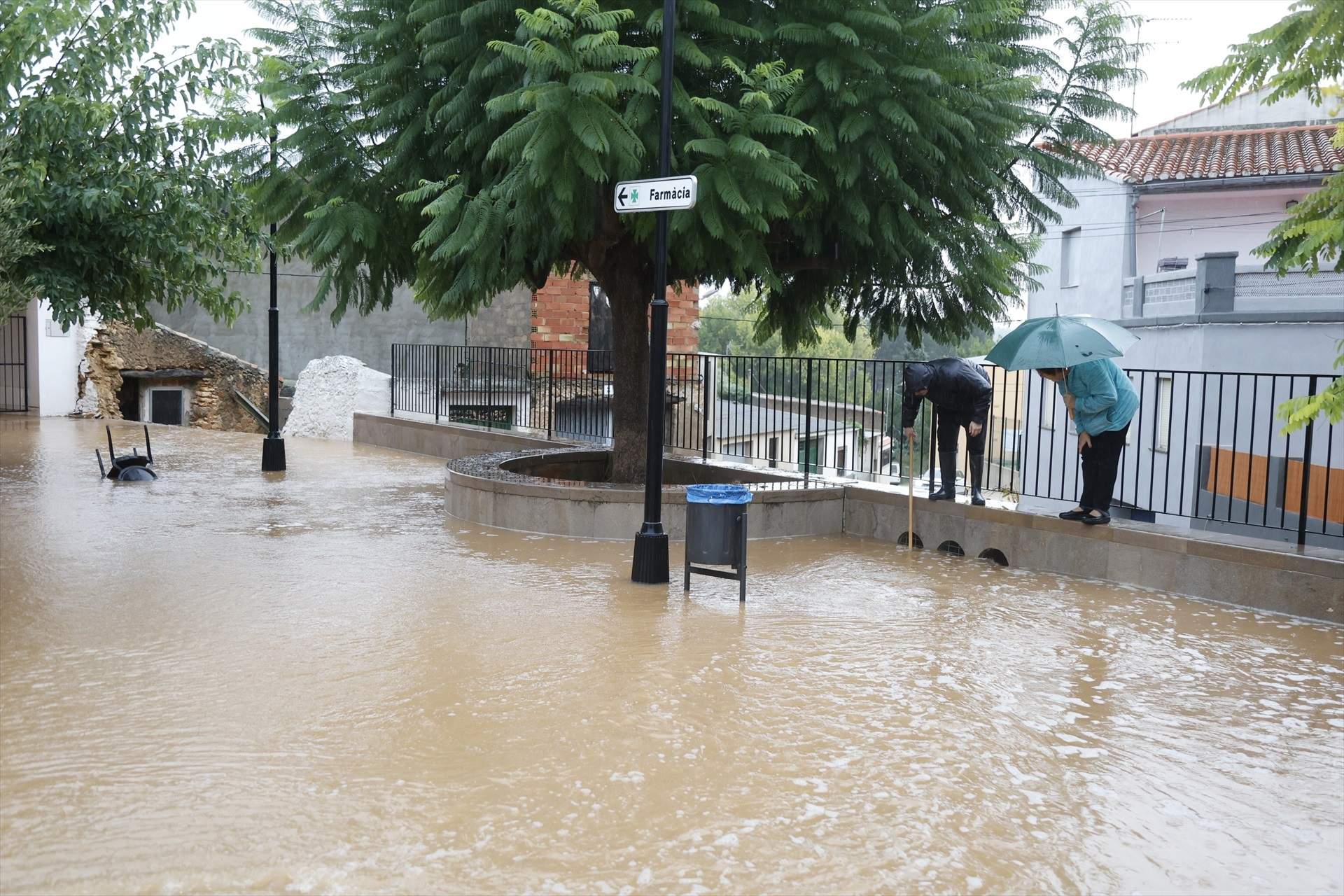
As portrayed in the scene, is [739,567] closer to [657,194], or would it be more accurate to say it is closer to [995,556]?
[657,194]

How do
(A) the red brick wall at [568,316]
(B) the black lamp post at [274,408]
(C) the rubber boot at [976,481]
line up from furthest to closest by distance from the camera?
(A) the red brick wall at [568,316] → (B) the black lamp post at [274,408] → (C) the rubber boot at [976,481]

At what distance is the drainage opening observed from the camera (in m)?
10.4

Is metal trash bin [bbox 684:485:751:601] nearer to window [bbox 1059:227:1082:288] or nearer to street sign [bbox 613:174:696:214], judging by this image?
street sign [bbox 613:174:696:214]

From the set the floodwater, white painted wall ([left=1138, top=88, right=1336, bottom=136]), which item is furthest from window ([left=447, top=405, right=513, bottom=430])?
white painted wall ([left=1138, top=88, right=1336, bottom=136])

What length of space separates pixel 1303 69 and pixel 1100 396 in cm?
404

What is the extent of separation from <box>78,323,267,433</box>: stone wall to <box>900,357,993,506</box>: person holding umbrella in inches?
799

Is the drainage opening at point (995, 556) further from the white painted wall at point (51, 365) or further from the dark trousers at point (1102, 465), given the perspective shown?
the white painted wall at point (51, 365)

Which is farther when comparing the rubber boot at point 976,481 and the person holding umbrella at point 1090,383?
the rubber boot at point 976,481

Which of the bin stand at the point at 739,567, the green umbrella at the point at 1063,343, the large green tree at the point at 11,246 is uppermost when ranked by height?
the large green tree at the point at 11,246

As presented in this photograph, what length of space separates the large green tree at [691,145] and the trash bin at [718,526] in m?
2.47

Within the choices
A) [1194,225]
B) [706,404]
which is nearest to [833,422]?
[706,404]

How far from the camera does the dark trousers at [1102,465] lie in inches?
381

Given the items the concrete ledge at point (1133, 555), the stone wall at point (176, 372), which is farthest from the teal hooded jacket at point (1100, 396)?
the stone wall at point (176, 372)

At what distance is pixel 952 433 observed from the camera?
11188 millimetres
